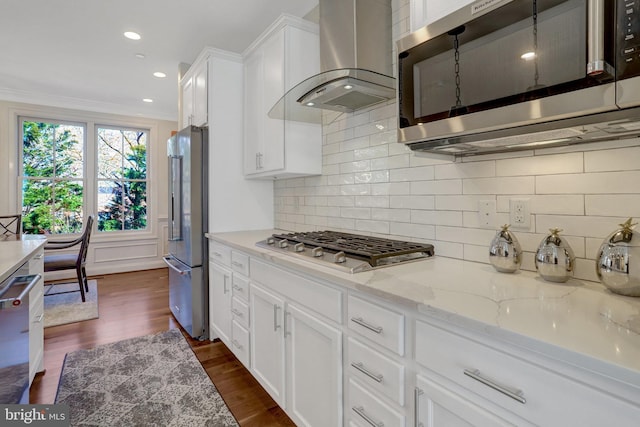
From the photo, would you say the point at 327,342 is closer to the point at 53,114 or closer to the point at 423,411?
the point at 423,411

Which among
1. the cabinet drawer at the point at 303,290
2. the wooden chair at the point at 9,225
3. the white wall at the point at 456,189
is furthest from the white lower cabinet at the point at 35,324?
the white wall at the point at 456,189

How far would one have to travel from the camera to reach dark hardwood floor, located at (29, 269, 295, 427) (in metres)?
1.85

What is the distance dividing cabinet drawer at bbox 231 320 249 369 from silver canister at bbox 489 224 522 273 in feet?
4.94

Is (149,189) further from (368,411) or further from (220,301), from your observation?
(368,411)

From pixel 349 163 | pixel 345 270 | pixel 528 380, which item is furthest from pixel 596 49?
pixel 349 163

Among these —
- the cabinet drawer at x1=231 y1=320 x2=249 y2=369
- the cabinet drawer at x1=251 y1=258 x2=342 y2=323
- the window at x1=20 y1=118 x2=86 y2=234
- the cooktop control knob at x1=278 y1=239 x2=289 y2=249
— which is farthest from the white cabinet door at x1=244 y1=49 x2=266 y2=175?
the window at x1=20 y1=118 x2=86 y2=234

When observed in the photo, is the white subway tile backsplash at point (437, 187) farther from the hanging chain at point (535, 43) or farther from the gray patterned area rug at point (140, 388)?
the gray patterned area rug at point (140, 388)

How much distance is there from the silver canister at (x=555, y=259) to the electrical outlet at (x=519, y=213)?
0.17 metres

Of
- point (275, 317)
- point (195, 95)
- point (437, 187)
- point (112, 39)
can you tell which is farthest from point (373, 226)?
point (112, 39)

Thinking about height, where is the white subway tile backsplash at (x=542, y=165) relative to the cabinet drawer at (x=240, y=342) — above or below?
above

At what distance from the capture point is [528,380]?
2.25ft

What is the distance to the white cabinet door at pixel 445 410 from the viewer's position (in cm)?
76

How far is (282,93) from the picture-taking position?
225cm

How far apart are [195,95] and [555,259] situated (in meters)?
3.05
